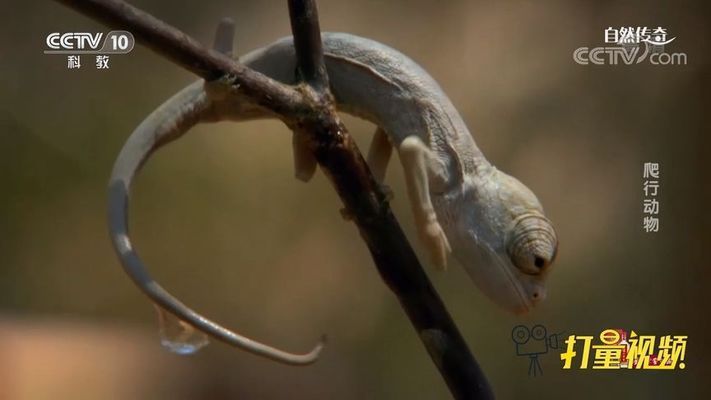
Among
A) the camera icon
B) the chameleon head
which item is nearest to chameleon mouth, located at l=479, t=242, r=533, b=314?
the chameleon head

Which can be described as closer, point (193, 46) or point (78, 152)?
point (193, 46)

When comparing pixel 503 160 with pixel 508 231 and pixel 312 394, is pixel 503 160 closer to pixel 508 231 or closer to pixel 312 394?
pixel 508 231

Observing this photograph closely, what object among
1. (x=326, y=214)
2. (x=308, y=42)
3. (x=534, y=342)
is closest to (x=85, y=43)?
(x=326, y=214)

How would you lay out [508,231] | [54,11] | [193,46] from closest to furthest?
[193,46] < [508,231] < [54,11]

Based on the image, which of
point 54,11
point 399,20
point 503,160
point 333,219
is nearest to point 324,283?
point 333,219

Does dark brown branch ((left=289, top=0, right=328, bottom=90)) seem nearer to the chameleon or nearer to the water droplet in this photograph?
the chameleon

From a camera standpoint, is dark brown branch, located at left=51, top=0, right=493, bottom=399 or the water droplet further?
the water droplet
